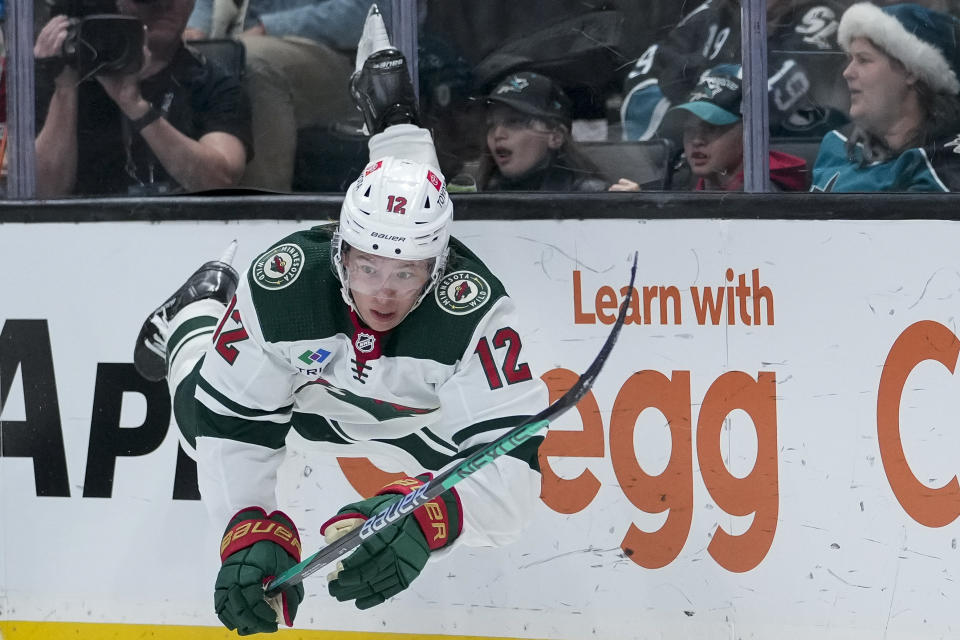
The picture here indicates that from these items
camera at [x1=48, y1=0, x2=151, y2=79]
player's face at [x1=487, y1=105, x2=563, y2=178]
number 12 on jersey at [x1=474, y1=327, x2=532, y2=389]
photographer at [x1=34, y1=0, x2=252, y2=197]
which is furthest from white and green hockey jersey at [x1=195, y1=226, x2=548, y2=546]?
camera at [x1=48, y1=0, x2=151, y2=79]

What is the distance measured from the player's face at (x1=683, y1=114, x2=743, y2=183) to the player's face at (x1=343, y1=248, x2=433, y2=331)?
870 mm

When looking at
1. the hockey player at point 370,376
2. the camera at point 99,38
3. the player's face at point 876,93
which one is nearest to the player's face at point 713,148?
the player's face at point 876,93

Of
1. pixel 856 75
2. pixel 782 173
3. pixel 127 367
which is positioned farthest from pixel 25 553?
pixel 856 75

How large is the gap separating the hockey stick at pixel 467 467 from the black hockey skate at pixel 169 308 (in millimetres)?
826

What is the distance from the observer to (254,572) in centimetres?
205

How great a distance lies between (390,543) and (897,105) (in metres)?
1.54

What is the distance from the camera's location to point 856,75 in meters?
2.61

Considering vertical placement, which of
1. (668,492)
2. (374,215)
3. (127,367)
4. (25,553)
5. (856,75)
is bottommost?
(25,553)

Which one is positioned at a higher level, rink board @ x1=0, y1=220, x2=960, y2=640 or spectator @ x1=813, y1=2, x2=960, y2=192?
spectator @ x1=813, y1=2, x2=960, y2=192

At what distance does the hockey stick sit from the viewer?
1.81 metres

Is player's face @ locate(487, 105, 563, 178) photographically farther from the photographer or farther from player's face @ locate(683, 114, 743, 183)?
the photographer

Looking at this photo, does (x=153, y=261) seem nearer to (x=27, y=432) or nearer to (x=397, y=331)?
(x=27, y=432)

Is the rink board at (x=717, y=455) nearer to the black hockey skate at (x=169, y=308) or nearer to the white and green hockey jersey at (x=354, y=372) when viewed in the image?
the black hockey skate at (x=169, y=308)

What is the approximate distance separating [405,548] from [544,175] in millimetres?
1037
